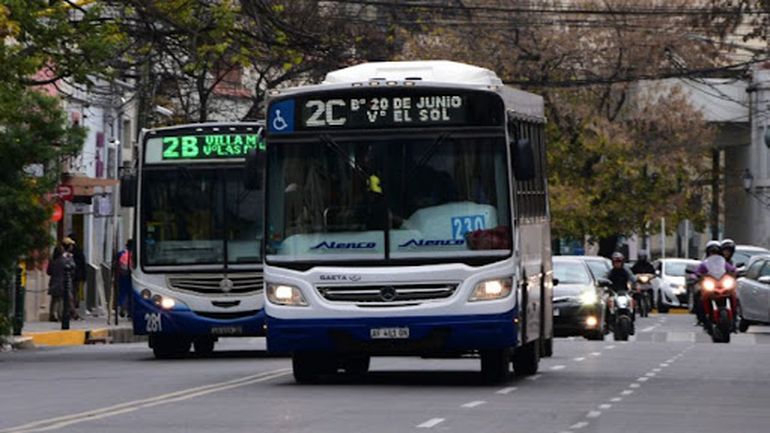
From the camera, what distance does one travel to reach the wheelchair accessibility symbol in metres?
22.6

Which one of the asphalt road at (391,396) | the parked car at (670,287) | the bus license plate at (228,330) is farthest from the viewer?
the parked car at (670,287)

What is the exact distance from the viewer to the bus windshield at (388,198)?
72.9ft

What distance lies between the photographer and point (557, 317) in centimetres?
3962

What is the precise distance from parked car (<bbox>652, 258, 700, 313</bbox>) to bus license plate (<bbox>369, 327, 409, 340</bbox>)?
4389 centimetres

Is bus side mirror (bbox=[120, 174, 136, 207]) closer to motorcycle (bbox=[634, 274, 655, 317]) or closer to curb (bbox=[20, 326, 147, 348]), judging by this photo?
curb (bbox=[20, 326, 147, 348])

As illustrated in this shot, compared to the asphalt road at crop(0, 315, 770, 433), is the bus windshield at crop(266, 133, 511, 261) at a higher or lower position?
higher

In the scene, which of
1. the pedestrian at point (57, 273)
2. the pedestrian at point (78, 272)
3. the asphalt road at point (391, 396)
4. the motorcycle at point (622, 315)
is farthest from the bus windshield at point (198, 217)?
the pedestrian at point (78, 272)

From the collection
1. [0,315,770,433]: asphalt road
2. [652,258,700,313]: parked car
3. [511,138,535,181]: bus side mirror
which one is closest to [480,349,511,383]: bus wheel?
[0,315,770,433]: asphalt road

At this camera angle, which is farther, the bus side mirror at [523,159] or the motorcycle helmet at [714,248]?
the motorcycle helmet at [714,248]

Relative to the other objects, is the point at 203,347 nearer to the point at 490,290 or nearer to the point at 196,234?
the point at 196,234

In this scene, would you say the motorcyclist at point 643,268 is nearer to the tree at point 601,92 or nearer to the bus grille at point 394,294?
the tree at point 601,92

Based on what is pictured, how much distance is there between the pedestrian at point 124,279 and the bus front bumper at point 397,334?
24.9 m

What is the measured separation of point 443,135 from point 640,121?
53022 millimetres

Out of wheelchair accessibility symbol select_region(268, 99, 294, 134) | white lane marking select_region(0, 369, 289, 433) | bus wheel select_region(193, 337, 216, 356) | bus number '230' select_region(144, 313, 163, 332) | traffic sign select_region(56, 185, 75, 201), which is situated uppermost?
traffic sign select_region(56, 185, 75, 201)
